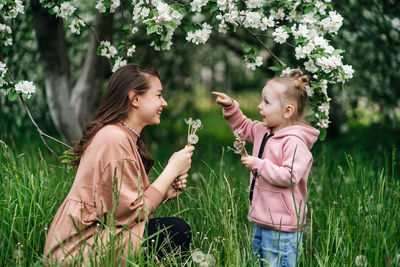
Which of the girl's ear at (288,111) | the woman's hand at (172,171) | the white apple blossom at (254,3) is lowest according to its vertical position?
the woman's hand at (172,171)

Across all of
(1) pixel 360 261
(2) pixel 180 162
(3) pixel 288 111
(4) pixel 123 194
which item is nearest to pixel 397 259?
(1) pixel 360 261

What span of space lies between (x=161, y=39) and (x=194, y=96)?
4.80m

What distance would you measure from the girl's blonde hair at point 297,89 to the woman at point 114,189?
619mm

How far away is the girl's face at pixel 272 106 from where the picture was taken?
2.44 meters

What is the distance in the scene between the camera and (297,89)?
2480 mm

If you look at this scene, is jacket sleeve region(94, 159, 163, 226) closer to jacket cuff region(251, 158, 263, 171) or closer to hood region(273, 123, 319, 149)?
jacket cuff region(251, 158, 263, 171)

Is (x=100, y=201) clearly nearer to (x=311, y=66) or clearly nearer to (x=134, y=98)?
(x=134, y=98)

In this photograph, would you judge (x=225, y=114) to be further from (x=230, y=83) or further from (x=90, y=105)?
(x=230, y=83)

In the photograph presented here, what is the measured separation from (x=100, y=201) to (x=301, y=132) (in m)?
1.08

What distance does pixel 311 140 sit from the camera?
2461 mm

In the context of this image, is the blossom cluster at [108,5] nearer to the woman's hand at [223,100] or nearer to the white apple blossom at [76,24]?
the white apple blossom at [76,24]

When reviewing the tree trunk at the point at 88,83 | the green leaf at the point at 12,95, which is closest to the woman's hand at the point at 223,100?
the green leaf at the point at 12,95

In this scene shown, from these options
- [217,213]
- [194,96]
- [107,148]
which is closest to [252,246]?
[217,213]

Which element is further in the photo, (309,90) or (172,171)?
(309,90)
